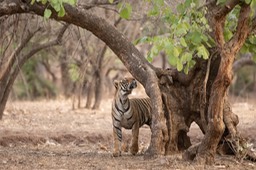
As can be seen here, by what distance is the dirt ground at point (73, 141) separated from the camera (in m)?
8.85

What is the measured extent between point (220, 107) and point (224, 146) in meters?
1.97

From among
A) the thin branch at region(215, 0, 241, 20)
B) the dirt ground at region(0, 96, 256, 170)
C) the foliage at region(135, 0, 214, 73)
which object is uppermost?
the thin branch at region(215, 0, 241, 20)

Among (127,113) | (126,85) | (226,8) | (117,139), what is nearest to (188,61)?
(226,8)

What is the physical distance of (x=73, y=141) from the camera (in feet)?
46.1

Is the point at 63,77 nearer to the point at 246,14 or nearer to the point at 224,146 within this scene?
the point at 224,146

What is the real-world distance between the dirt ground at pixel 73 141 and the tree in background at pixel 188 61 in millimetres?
482

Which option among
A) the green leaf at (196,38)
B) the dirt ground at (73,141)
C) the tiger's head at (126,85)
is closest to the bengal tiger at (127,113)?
the tiger's head at (126,85)

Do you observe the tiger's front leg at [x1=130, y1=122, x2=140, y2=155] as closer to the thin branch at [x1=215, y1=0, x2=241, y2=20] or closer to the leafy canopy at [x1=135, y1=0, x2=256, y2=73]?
the leafy canopy at [x1=135, y1=0, x2=256, y2=73]

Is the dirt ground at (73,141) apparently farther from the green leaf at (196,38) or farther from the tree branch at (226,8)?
the tree branch at (226,8)

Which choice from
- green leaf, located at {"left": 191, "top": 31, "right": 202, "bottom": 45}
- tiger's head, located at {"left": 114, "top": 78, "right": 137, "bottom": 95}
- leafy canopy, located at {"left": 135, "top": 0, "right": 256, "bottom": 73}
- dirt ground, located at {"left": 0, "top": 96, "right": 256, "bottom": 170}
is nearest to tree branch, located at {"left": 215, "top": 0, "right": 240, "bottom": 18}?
leafy canopy, located at {"left": 135, "top": 0, "right": 256, "bottom": 73}

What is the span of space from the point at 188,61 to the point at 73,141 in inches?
272

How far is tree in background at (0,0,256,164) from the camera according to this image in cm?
778

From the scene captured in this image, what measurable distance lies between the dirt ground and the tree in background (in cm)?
48

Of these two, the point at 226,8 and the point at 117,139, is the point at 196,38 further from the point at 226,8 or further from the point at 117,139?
the point at 117,139
